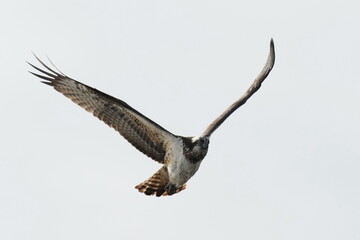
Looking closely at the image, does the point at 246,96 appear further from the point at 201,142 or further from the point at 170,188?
the point at 170,188

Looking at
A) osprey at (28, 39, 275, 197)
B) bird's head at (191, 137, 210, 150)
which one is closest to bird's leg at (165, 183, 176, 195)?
osprey at (28, 39, 275, 197)

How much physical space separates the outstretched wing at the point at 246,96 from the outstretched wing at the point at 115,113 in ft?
2.66

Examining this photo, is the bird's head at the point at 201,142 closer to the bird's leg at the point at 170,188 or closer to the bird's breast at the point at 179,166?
the bird's breast at the point at 179,166

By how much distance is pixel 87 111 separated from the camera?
631 inches

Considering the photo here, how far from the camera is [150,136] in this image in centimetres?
1642

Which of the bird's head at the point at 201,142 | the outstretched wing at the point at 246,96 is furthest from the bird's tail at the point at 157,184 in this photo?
the outstretched wing at the point at 246,96

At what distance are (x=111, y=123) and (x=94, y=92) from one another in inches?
26.6

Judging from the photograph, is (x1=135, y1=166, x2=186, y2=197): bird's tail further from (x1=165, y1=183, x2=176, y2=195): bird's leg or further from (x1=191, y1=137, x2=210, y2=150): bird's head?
(x1=191, y1=137, x2=210, y2=150): bird's head

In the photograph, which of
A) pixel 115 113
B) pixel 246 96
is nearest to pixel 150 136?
pixel 115 113

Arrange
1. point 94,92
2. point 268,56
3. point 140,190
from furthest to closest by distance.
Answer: point 268,56 < point 140,190 < point 94,92

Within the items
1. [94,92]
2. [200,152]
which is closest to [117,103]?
[94,92]

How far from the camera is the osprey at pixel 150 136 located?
52.2 ft

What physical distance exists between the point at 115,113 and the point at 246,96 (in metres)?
2.83

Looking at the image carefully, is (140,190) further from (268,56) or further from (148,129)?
(268,56)
